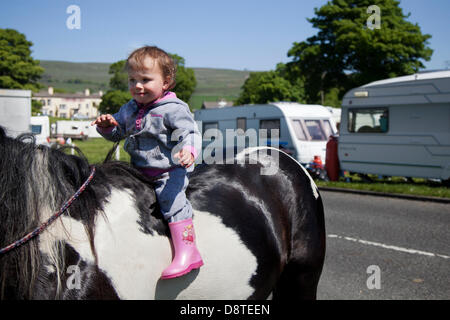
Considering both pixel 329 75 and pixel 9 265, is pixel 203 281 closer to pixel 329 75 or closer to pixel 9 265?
pixel 9 265

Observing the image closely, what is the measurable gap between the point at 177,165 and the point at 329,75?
1483 inches

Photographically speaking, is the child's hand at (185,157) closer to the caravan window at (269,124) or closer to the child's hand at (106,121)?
the child's hand at (106,121)

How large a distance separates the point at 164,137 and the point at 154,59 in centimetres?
40

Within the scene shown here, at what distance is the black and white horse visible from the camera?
5.32ft

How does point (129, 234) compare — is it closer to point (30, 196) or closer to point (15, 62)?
point (30, 196)

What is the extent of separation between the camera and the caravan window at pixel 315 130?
15352 mm

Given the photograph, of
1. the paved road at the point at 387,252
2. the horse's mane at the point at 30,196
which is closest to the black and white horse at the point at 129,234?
the horse's mane at the point at 30,196

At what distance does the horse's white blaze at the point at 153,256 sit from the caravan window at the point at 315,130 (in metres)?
13.5

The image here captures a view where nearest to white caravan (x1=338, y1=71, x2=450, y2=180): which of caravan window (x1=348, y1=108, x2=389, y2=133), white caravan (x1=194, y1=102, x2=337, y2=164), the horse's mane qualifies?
caravan window (x1=348, y1=108, x2=389, y2=133)

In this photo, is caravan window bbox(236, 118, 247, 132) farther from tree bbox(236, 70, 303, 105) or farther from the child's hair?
tree bbox(236, 70, 303, 105)

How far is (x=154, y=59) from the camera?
2.04m

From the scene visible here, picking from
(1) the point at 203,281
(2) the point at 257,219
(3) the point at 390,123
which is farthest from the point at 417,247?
(3) the point at 390,123

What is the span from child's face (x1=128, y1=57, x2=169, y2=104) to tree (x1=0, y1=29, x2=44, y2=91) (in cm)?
4740

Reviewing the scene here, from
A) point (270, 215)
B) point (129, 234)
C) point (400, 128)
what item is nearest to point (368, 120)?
point (400, 128)
